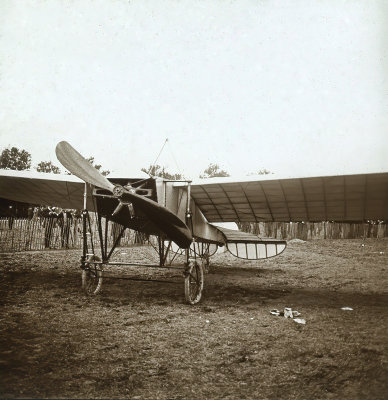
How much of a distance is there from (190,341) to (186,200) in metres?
3.46

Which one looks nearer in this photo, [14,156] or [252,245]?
[14,156]

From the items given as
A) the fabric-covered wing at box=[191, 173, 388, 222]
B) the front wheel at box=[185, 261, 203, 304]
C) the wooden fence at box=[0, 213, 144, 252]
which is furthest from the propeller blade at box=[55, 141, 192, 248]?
the wooden fence at box=[0, 213, 144, 252]

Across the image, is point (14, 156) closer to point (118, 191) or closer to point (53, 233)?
point (118, 191)

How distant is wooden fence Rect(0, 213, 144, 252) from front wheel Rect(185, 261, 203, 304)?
8213 millimetres

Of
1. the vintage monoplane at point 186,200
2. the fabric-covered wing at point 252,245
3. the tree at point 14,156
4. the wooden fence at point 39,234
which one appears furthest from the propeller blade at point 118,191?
the wooden fence at point 39,234

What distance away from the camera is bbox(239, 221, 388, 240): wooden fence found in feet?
60.2

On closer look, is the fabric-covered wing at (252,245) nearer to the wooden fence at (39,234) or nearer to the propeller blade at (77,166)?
the wooden fence at (39,234)

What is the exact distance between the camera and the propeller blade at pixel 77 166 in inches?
197

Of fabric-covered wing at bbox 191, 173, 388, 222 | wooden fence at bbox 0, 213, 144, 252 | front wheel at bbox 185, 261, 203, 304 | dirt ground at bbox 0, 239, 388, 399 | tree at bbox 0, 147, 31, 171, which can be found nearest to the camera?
dirt ground at bbox 0, 239, 388, 399

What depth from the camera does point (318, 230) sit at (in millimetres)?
21109

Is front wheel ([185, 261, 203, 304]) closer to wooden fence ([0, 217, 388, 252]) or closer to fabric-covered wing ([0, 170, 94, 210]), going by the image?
fabric-covered wing ([0, 170, 94, 210])

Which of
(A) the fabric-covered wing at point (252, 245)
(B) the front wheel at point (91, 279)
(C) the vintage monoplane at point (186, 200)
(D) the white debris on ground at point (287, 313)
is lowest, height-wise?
(D) the white debris on ground at point (287, 313)

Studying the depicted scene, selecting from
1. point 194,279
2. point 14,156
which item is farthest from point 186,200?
point 14,156

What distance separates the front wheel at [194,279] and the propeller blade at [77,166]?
2.06 meters
